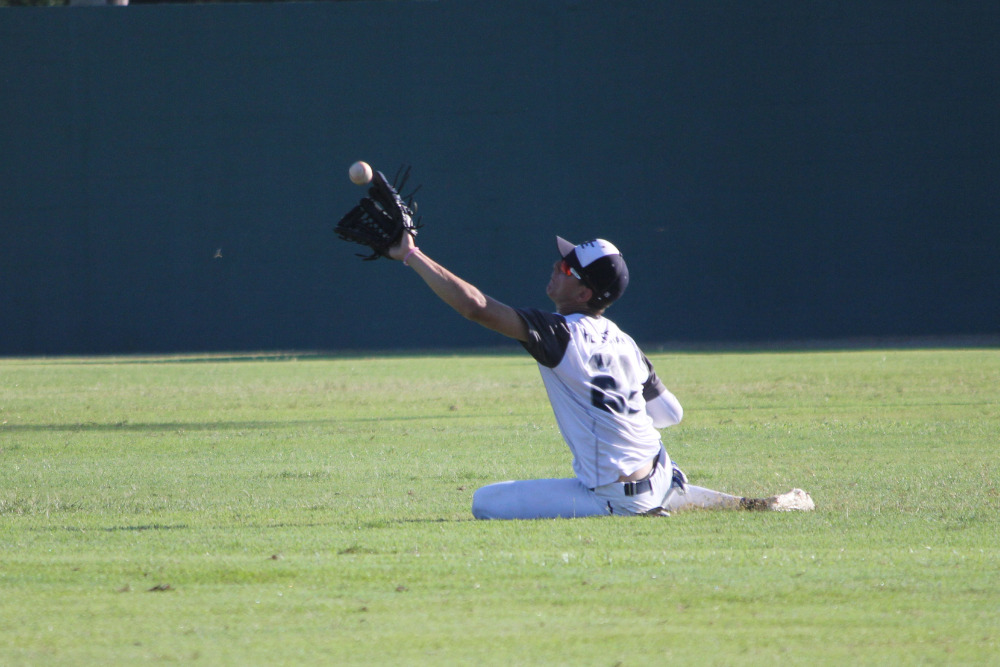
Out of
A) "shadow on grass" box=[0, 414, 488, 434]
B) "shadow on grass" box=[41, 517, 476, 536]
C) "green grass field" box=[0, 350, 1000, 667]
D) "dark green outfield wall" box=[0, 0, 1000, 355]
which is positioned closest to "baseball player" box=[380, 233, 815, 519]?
"green grass field" box=[0, 350, 1000, 667]

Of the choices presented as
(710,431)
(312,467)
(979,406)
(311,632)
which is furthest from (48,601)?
(979,406)

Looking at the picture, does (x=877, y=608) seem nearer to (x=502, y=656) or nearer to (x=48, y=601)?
(x=502, y=656)

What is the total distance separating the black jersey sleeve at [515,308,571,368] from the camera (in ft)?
17.3

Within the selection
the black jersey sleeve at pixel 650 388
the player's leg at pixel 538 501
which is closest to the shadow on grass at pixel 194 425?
the player's leg at pixel 538 501

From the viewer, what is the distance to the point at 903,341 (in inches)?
1087

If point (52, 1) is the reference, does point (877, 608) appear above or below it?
below

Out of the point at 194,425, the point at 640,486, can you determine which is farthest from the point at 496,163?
the point at 640,486

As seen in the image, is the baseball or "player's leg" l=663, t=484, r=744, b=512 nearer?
the baseball

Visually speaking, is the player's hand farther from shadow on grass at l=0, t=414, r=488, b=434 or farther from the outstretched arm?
shadow on grass at l=0, t=414, r=488, b=434

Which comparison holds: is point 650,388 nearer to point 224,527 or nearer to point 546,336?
point 546,336

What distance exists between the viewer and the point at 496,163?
→ 2894 centimetres

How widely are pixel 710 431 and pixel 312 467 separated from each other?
161 inches

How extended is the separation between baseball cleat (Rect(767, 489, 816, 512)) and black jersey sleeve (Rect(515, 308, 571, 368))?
1557 millimetres

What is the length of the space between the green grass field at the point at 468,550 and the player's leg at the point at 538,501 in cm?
17
